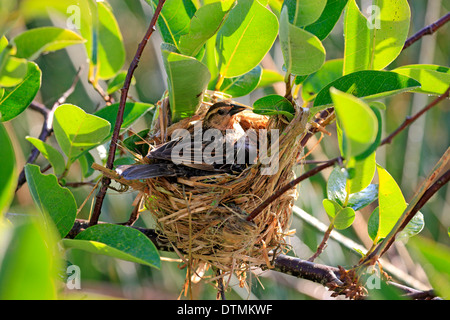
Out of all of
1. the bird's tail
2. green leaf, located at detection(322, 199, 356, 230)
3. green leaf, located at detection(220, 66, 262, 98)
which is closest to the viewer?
green leaf, located at detection(322, 199, 356, 230)

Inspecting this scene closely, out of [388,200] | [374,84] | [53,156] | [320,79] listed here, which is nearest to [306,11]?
[374,84]

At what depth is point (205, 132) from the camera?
2.03 m

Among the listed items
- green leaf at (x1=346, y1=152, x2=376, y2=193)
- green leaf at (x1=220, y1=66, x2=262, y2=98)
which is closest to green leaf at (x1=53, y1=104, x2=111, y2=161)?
green leaf at (x1=220, y1=66, x2=262, y2=98)

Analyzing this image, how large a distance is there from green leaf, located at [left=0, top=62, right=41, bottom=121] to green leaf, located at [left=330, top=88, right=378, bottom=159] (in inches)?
39.1

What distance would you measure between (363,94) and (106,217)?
2.47m

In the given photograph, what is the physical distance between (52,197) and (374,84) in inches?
36.8

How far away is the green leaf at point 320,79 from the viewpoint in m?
1.69

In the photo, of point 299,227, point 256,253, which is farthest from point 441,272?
point 299,227

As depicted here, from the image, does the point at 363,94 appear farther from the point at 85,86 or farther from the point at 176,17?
the point at 85,86

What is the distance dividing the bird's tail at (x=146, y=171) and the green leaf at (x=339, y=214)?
24.5 inches

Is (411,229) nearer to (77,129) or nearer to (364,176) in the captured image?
(364,176)

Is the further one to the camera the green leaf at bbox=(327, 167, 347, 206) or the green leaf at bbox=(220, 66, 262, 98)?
the green leaf at bbox=(220, 66, 262, 98)

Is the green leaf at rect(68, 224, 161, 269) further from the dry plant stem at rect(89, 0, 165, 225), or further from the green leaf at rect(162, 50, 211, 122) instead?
the green leaf at rect(162, 50, 211, 122)

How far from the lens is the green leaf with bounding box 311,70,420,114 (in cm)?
110
